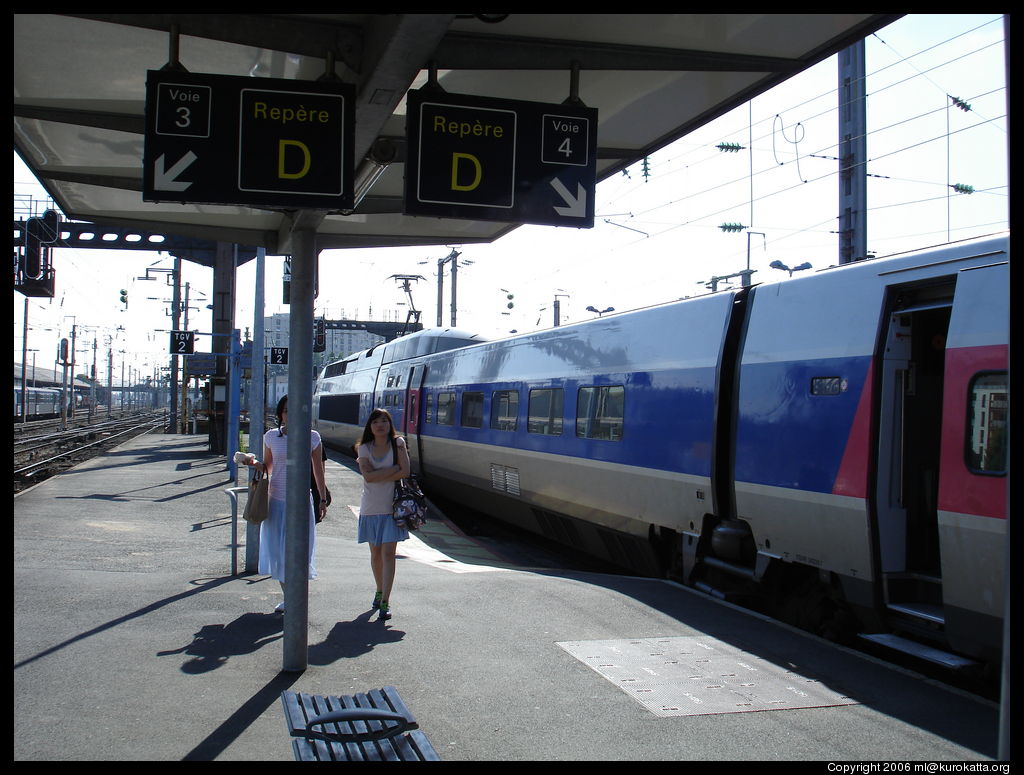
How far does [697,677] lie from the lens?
5.29 meters

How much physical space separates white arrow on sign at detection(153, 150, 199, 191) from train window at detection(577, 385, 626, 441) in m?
6.15

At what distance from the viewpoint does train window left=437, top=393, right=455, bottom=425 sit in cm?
→ 1634

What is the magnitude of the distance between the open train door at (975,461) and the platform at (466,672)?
1.84ft

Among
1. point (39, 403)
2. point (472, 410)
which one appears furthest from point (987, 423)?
point (39, 403)

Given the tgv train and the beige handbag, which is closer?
the tgv train

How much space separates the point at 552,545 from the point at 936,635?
8378 millimetres

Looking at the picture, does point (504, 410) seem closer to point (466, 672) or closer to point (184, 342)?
point (466, 672)

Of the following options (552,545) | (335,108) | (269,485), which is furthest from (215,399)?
(335,108)

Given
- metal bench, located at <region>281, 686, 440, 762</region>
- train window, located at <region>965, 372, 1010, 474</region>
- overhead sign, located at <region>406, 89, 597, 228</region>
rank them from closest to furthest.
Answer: metal bench, located at <region>281, 686, 440, 762</region> → overhead sign, located at <region>406, 89, 597, 228</region> → train window, located at <region>965, 372, 1010, 474</region>

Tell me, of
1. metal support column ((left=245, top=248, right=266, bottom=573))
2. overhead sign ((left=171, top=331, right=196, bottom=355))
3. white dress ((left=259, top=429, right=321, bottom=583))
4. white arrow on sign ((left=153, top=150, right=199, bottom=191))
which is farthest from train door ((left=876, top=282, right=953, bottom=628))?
overhead sign ((left=171, top=331, right=196, bottom=355))

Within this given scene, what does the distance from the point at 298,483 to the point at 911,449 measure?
4.35 metres

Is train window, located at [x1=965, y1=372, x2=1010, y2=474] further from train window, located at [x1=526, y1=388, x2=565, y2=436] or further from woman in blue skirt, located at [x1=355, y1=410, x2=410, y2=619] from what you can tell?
train window, located at [x1=526, y1=388, x2=565, y2=436]

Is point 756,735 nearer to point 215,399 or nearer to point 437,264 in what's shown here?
point 215,399

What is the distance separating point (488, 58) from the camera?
4.58 metres
